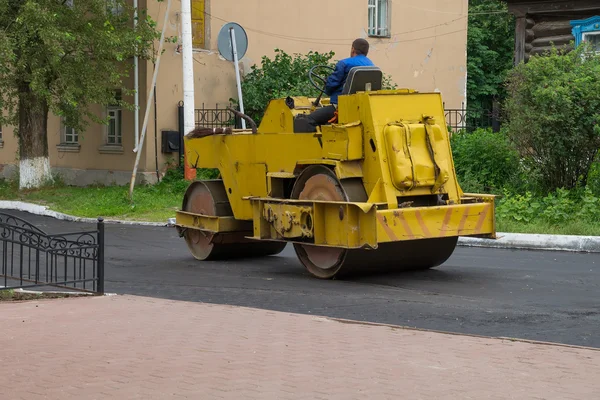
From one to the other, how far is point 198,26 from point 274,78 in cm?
241

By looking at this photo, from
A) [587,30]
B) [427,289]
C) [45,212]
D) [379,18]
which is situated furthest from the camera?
[379,18]

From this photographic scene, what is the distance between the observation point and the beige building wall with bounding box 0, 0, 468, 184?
26812mm

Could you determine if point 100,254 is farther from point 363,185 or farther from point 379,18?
point 379,18

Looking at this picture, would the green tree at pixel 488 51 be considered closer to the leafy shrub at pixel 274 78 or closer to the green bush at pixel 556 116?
the leafy shrub at pixel 274 78

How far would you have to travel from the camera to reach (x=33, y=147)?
25.9 meters

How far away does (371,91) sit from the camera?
11.6m

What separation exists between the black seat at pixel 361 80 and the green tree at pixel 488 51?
32.1m

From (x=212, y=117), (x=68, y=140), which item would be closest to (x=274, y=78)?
(x=212, y=117)

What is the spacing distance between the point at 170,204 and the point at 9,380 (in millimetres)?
15349

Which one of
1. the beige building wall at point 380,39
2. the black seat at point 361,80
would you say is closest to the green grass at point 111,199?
the beige building wall at point 380,39

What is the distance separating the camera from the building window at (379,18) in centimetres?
3225

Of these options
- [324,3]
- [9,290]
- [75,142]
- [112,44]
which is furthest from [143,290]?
[324,3]

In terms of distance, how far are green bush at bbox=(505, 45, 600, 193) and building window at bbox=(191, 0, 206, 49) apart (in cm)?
1214

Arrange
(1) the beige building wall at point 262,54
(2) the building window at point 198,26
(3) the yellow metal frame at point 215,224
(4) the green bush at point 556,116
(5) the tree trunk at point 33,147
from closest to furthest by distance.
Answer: (3) the yellow metal frame at point 215,224 < (4) the green bush at point 556,116 < (5) the tree trunk at point 33,147 < (1) the beige building wall at point 262,54 < (2) the building window at point 198,26
